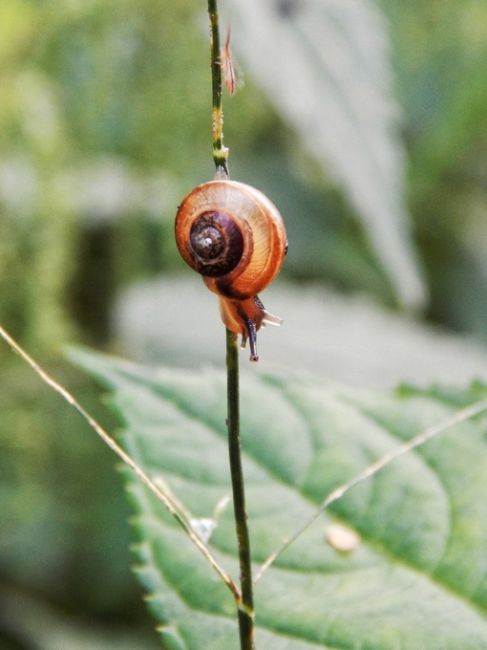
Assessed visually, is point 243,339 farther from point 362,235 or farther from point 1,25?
point 362,235

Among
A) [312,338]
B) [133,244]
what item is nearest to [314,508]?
[312,338]

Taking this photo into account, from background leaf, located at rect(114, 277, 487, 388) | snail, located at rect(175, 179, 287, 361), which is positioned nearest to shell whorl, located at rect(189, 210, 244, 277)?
snail, located at rect(175, 179, 287, 361)

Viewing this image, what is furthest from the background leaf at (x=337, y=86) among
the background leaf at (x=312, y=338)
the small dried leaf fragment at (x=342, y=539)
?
the small dried leaf fragment at (x=342, y=539)

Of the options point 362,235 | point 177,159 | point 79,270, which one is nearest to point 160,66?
point 177,159

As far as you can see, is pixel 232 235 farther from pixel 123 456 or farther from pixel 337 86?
pixel 337 86

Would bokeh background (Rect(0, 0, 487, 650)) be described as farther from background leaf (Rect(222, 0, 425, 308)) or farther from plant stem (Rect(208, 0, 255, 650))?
plant stem (Rect(208, 0, 255, 650))

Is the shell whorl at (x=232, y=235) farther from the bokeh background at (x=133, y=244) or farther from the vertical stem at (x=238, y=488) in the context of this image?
the bokeh background at (x=133, y=244)
